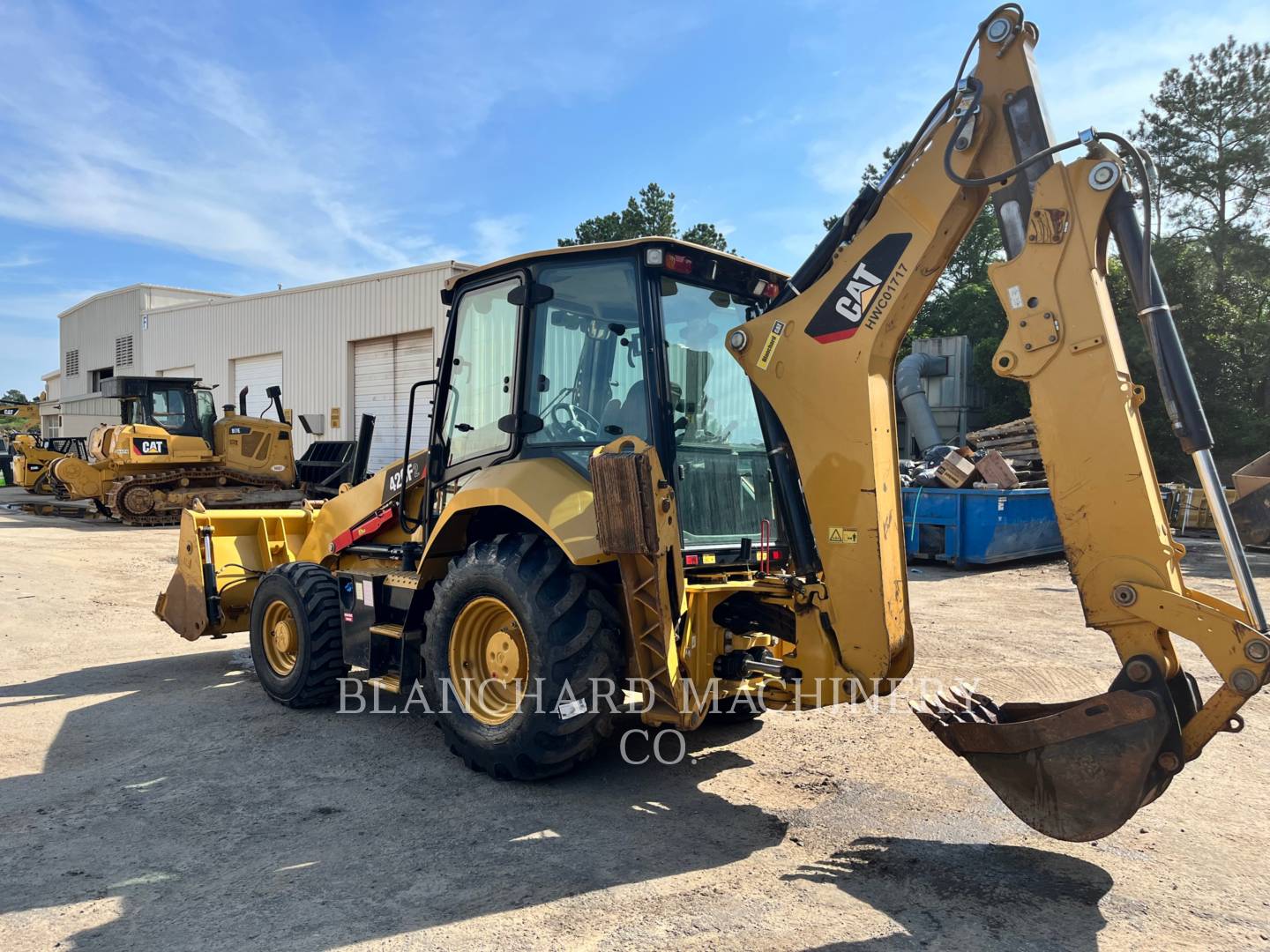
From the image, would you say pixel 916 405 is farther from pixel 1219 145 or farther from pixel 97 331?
pixel 97 331

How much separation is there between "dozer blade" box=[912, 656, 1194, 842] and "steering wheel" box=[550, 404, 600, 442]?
2.06 meters

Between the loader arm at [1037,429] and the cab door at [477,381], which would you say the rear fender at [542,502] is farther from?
the loader arm at [1037,429]

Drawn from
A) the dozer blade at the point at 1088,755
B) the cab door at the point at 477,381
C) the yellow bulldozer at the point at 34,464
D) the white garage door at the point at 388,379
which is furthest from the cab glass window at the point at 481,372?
the yellow bulldozer at the point at 34,464

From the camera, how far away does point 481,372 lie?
16.1ft

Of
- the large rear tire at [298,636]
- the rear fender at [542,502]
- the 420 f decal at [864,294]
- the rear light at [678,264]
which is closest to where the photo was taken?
the 420 f decal at [864,294]

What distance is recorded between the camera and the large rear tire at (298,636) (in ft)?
18.0

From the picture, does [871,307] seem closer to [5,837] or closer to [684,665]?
[684,665]

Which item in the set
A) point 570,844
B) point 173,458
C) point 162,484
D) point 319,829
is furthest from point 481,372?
point 162,484

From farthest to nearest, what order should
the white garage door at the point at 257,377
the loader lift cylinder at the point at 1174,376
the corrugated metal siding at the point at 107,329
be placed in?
the corrugated metal siding at the point at 107,329 < the white garage door at the point at 257,377 < the loader lift cylinder at the point at 1174,376

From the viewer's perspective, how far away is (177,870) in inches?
133

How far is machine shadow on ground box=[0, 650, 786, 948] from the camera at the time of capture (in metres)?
3.11

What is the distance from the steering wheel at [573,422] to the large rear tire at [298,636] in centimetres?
209

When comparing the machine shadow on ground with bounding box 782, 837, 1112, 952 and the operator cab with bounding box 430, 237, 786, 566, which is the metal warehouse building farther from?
the machine shadow on ground with bounding box 782, 837, 1112, 952

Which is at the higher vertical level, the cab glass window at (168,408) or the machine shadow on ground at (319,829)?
the cab glass window at (168,408)
